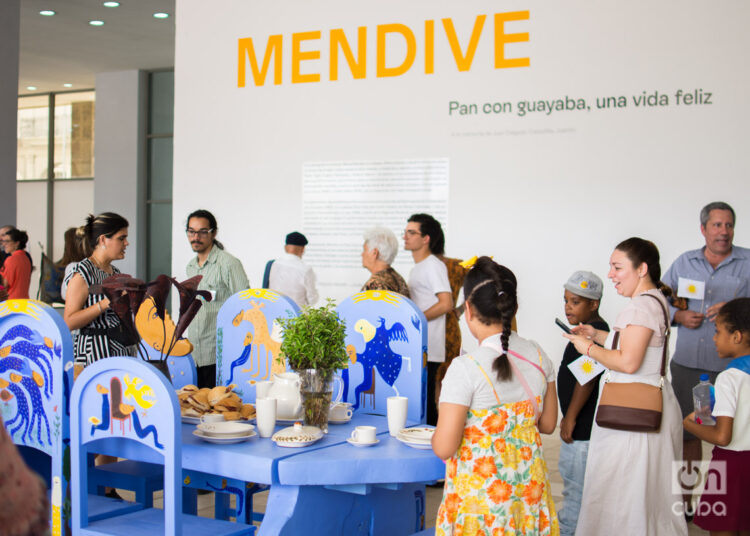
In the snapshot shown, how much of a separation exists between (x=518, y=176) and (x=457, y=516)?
4.21 m

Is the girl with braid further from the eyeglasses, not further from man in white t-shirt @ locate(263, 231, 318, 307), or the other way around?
man in white t-shirt @ locate(263, 231, 318, 307)

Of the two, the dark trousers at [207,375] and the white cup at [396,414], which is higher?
the white cup at [396,414]

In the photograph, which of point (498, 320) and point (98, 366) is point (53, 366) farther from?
point (498, 320)

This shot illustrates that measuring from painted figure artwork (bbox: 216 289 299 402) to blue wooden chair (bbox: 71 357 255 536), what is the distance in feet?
3.24

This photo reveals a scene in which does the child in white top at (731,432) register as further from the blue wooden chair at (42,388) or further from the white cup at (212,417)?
the blue wooden chair at (42,388)

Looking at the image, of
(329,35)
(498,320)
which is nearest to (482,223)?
(329,35)

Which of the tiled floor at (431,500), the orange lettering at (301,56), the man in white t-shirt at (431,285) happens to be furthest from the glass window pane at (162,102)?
the tiled floor at (431,500)

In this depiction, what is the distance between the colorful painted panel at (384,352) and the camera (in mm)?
2924

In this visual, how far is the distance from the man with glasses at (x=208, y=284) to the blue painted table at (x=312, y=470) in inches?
78.1

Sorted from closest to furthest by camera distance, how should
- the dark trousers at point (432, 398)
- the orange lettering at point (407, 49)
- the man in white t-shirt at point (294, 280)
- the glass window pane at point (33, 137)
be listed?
the dark trousers at point (432, 398) → the man in white t-shirt at point (294, 280) → the orange lettering at point (407, 49) → the glass window pane at point (33, 137)

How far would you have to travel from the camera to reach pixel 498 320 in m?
2.08

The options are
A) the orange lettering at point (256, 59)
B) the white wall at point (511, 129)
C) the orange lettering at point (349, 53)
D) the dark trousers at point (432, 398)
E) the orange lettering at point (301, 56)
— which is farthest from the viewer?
the orange lettering at point (256, 59)

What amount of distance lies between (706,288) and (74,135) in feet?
38.8

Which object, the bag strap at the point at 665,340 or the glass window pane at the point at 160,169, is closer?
the bag strap at the point at 665,340
